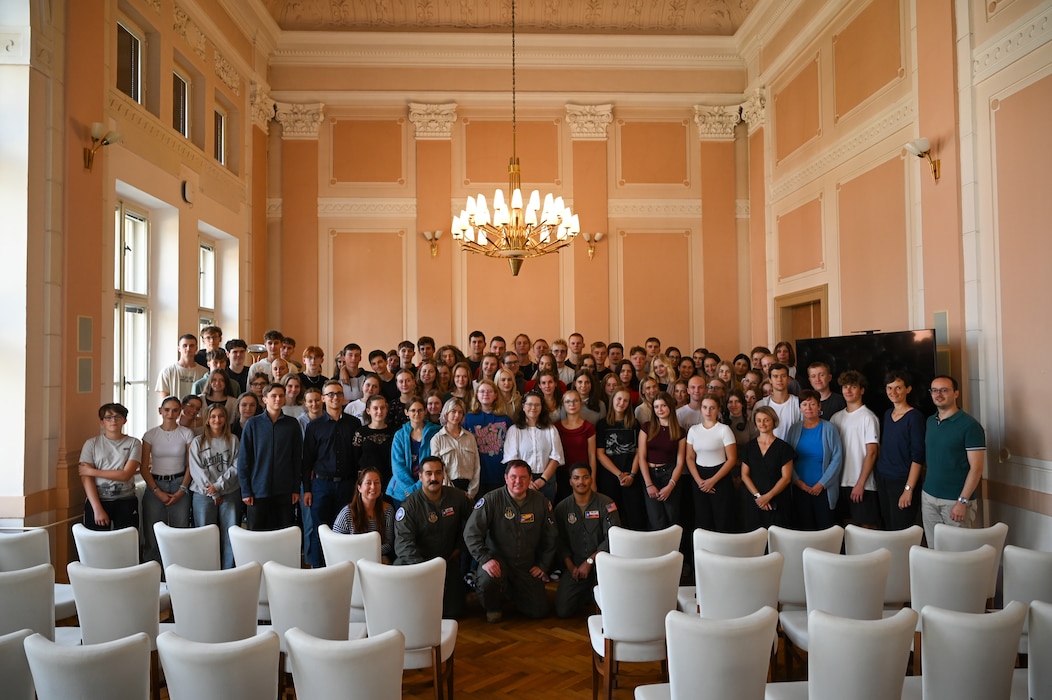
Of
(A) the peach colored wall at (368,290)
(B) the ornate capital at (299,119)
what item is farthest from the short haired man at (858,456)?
(B) the ornate capital at (299,119)

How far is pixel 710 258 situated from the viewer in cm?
1000

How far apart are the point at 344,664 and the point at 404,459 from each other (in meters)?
2.86

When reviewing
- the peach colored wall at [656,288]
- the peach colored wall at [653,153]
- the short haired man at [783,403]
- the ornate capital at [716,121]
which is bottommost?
the short haired man at [783,403]

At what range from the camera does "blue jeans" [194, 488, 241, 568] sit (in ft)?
Answer: 17.1

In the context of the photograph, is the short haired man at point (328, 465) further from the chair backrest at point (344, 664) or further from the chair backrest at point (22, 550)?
the chair backrest at point (344, 664)

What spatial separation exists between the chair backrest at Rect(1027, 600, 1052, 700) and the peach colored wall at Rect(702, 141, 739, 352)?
7701 millimetres

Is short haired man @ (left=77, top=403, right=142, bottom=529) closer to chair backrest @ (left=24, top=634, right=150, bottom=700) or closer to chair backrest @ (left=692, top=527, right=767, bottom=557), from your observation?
chair backrest @ (left=24, top=634, right=150, bottom=700)

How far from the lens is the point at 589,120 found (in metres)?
9.93

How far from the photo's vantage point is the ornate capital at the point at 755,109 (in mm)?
9531

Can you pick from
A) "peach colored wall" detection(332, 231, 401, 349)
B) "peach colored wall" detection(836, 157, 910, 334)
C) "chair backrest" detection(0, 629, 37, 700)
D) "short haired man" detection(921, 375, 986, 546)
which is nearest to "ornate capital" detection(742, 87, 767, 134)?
"peach colored wall" detection(836, 157, 910, 334)

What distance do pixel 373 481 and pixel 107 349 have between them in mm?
2757

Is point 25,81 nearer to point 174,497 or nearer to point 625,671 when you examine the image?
point 174,497

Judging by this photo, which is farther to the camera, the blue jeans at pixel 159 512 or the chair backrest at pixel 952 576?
the blue jeans at pixel 159 512

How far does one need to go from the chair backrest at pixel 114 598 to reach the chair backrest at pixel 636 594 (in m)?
1.88
